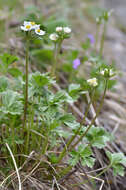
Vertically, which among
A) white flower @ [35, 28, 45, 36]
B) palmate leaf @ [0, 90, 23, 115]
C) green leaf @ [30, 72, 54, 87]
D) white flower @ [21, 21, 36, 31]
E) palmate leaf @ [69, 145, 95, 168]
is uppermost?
white flower @ [21, 21, 36, 31]

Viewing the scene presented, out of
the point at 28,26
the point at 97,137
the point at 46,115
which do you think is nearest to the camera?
the point at 28,26

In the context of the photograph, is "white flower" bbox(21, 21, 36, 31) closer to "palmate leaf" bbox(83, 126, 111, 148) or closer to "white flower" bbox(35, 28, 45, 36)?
"white flower" bbox(35, 28, 45, 36)

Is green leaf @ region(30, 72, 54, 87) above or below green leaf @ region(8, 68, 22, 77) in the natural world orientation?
above

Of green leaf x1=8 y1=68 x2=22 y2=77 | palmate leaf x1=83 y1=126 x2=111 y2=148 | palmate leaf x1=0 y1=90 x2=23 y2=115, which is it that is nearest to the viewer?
palmate leaf x1=0 y1=90 x2=23 y2=115

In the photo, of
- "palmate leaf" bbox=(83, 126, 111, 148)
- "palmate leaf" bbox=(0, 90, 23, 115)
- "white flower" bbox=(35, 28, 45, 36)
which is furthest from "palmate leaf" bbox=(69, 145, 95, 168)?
"white flower" bbox=(35, 28, 45, 36)

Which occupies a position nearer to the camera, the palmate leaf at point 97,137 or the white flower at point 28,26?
the white flower at point 28,26

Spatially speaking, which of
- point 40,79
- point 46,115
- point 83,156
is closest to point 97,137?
point 83,156

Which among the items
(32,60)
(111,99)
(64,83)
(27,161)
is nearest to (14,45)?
(32,60)

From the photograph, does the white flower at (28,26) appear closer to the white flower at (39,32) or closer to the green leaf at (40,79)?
the white flower at (39,32)

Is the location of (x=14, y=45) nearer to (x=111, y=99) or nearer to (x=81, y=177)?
(x=111, y=99)

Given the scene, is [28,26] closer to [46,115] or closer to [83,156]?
[46,115]

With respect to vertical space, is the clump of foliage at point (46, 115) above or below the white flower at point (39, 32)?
below

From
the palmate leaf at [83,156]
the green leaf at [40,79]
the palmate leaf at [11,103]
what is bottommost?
the palmate leaf at [83,156]

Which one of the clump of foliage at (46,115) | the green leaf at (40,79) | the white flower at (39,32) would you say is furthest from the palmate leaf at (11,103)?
the white flower at (39,32)
